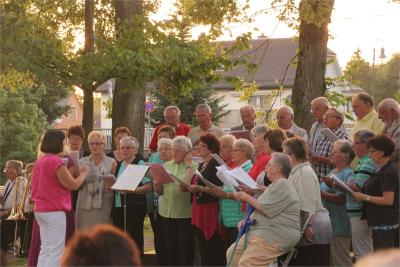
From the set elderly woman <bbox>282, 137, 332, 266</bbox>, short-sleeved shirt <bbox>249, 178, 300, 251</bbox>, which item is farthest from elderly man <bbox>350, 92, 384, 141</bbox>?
short-sleeved shirt <bbox>249, 178, 300, 251</bbox>

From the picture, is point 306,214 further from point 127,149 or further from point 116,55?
point 116,55

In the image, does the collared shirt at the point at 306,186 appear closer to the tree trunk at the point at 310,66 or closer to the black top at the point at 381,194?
the black top at the point at 381,194

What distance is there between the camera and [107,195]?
11406mm

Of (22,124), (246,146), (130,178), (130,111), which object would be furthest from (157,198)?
(22,124)

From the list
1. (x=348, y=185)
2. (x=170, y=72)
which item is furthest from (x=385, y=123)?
(x=170, y=72)

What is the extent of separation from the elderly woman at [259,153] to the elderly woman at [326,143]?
0.79 metres

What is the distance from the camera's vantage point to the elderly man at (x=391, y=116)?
9.85 m

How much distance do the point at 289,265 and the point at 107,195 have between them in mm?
3184

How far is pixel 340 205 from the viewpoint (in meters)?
9.75

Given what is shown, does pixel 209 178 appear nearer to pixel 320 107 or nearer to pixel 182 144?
pixel 182 144

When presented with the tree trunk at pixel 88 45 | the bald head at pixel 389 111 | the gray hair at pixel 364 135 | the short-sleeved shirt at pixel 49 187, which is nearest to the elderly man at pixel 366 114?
the bald head at pixel 389 111

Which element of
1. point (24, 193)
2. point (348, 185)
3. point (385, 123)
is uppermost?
point (385, 123)

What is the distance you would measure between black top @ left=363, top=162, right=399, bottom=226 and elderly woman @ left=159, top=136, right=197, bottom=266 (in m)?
2.62

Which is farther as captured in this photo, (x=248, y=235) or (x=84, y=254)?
(x=248, y=235)
